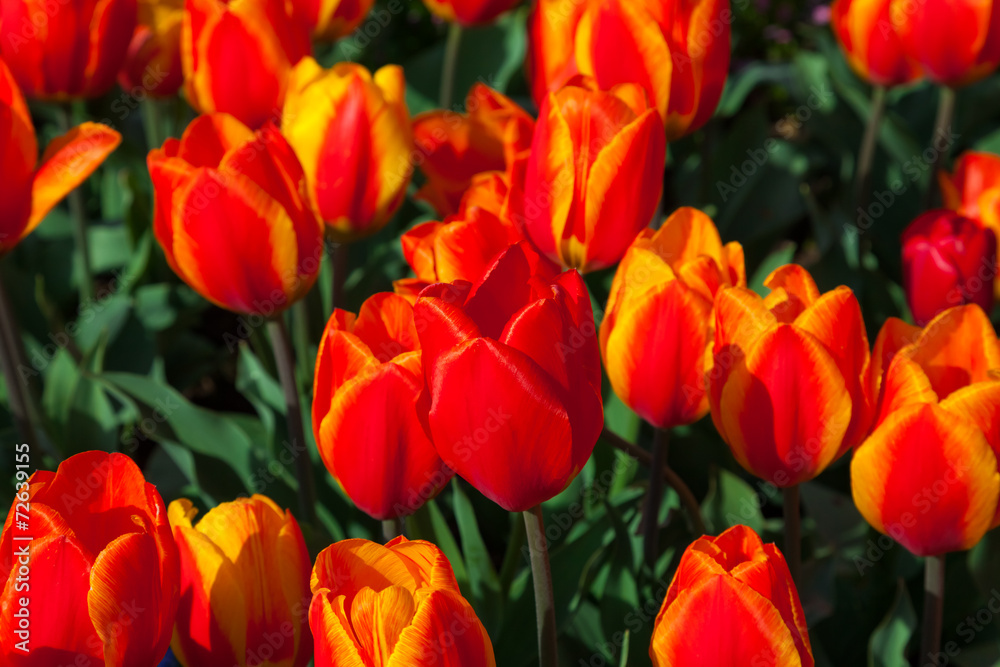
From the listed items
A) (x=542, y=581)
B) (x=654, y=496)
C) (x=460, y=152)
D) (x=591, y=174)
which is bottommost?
(x=654, y=496)

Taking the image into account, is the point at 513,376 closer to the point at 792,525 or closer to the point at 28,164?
the point at 792,525

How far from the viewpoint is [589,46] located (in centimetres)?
121

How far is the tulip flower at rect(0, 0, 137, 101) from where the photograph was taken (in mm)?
1361

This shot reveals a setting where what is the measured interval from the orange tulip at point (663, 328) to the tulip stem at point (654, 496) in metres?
0.08

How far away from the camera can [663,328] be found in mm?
891

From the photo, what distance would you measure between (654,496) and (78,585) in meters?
0.63

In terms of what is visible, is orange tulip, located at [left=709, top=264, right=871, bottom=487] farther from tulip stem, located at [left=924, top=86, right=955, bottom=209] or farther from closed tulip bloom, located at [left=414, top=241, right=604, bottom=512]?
tulip stem, located at [left=924, top=86, right=955, bottom=209]

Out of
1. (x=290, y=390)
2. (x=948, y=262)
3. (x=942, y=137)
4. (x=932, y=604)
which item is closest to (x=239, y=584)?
(x=290, y=390)

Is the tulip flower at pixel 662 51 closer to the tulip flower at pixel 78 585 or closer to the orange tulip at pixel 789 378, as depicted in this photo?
the orange tulip at pixel 789 378

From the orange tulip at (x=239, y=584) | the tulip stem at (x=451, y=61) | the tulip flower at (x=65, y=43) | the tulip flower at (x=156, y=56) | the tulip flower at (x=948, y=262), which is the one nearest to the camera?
the orange tulip at (x=239, y=584)

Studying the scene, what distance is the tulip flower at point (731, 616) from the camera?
0.66 m

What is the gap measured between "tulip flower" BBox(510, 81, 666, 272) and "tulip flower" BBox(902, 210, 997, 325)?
0.42m

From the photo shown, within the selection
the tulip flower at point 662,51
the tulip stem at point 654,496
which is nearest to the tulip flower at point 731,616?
the tulip stem at point 654,496

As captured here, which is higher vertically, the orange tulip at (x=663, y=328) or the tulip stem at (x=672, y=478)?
the orange tulip at (x=663, y=328)
